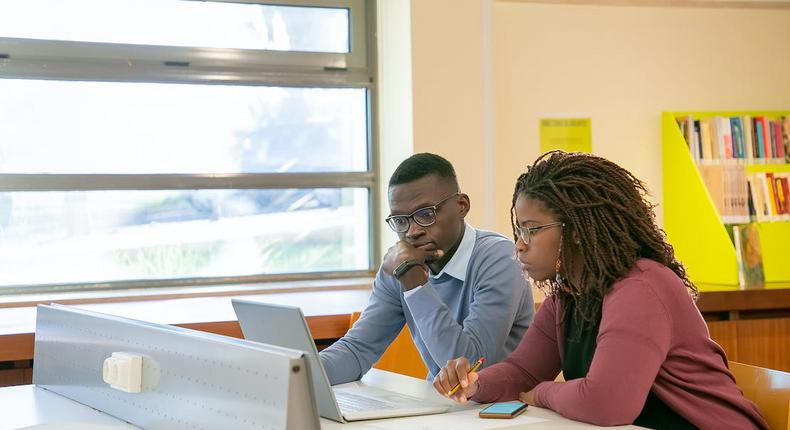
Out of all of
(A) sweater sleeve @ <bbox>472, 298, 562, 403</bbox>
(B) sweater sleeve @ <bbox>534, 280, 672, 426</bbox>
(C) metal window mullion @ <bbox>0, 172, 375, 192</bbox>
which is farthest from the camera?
(C) metal window mullion @ <bbox>0, 172, 375, 192</bbox>

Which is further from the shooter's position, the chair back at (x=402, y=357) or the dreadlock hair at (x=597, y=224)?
the chair back at (x=402, y=357)

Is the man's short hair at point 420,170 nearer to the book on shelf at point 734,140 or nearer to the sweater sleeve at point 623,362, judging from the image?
the sweater sleeve at point 623,362

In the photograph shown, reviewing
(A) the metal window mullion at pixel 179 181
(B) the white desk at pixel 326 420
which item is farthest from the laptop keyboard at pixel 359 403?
(A) the metal window mullion at pixel 179 181

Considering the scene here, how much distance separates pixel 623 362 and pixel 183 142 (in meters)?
2.75

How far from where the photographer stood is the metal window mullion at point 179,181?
3.78m

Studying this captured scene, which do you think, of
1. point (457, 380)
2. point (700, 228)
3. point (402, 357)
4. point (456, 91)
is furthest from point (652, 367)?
point (700, 228)

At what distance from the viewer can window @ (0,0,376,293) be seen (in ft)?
12.5

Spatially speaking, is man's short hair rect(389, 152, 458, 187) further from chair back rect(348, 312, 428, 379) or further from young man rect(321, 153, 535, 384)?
chair back rect(348, 312, 428, 379)

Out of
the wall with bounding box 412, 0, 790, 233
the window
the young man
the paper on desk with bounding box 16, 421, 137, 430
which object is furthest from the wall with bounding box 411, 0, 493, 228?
the paper on desk with bounding box 16, 421, 137, 430

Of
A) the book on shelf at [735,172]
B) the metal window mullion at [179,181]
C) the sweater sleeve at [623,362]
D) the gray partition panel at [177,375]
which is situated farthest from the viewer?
the book on shelf at [735,172]

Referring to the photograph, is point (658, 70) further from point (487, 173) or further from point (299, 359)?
point (299, 359)

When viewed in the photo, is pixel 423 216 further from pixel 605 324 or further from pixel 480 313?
pixel 605 324

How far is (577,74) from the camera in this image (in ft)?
13.5

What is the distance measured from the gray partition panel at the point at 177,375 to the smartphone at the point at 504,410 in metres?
0.52
